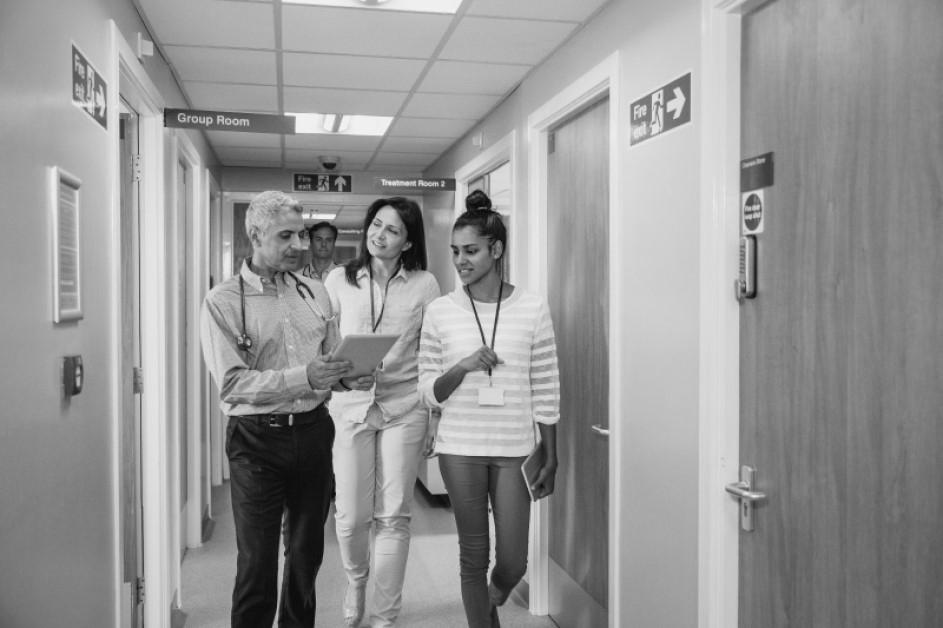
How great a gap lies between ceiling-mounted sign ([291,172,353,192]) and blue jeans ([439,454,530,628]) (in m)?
3.43

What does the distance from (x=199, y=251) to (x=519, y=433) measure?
9.01 ft

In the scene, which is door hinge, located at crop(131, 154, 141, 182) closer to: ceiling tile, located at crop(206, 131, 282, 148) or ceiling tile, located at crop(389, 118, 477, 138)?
ceiling tile, located at crop(389, 118, 477, 138)

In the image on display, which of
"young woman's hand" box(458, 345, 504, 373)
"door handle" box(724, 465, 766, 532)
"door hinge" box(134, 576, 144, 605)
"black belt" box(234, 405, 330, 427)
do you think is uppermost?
"young woman's hand" box(458, 345, 504, 373)

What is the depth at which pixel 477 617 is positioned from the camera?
260cm

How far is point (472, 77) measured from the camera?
3.68m

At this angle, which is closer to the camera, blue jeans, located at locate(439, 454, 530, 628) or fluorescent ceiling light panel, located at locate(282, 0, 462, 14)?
blue jeans, located at locate(439, 454, 530, 628)

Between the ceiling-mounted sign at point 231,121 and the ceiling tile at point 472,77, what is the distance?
Result: 82 centimetres

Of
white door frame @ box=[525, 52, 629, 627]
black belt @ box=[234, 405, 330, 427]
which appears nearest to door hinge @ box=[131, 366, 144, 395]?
black belt @ box=[234, 405, 330, 427]

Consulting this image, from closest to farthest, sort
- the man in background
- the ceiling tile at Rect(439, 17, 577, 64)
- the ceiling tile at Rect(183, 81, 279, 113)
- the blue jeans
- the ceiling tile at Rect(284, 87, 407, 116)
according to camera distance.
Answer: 1. the blue jeans
2. the ceiling tile at Rect(439, 17, 577, 64)
3. the ceiling tile at Rect(183, 81, 279, 113)
4. the ceiling tile at Rect(284, 87, 407, 116)
5. the man in background

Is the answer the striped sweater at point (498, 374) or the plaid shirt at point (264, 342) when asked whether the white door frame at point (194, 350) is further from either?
the striped sweater at point (498, 374)

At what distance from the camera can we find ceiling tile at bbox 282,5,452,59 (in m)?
2.85

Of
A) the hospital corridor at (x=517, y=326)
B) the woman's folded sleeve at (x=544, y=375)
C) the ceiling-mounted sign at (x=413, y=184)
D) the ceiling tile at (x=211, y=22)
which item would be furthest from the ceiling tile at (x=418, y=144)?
the woman's folded sleeve at (x=544, y=375)

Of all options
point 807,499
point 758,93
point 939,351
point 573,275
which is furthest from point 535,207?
point 939,351

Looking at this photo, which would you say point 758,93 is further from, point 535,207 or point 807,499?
point 535,207
